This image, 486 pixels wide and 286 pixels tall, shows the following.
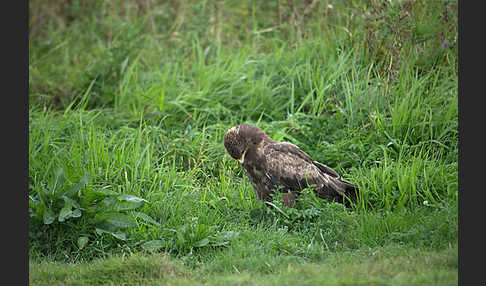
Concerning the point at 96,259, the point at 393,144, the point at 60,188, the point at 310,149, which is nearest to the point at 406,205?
the point at 393,144

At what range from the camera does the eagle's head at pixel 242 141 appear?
575 centimetres

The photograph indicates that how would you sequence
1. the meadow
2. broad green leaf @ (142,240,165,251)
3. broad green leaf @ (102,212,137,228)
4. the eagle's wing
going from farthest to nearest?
1. the eagle's wing
2. broad green leaf @ (102,212,137,228)
3. broad green leaf @ (142,240,165,251)
4. the meadow

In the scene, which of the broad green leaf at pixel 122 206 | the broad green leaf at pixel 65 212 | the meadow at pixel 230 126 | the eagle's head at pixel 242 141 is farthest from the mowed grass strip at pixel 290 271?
the eagle's head at pixel 242 141

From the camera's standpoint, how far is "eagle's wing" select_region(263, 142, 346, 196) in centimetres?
574

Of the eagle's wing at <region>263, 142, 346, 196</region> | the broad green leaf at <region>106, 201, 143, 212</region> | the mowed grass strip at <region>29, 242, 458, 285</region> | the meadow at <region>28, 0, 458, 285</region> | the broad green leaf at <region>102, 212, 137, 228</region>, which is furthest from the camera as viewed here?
→ the eagle's wing at <region>263, 142, 346, 196</region>

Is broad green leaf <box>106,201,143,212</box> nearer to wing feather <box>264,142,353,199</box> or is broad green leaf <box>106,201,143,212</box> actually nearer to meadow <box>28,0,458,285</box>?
meadow <box>28,0,458,285</box>

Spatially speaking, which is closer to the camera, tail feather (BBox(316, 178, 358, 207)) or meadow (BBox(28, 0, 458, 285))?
meadow (BBox(28, 0, 458, 285))

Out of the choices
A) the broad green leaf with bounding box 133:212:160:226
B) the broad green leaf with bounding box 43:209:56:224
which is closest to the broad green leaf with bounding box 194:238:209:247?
the broad green leaf with bounding box 133:212:160:226

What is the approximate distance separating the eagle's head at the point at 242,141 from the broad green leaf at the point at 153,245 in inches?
50.0

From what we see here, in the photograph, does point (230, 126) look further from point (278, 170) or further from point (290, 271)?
point (290, 271)

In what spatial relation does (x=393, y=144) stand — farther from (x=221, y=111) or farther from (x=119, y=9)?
(x=119, y=9)

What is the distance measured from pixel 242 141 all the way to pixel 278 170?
1.60 ft

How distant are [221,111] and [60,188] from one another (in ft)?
9.61

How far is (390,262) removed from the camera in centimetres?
441
